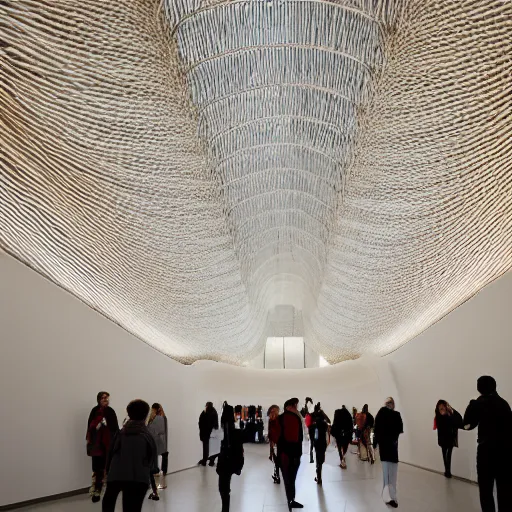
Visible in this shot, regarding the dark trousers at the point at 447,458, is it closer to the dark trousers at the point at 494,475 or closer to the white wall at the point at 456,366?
the white wall at the point at 456,366

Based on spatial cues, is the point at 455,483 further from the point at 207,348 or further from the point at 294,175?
the point at 207,348

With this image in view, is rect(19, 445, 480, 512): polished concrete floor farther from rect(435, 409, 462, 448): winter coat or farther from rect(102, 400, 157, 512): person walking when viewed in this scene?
rect(102, 400, 157, 512): person walking

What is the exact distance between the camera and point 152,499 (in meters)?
6.99

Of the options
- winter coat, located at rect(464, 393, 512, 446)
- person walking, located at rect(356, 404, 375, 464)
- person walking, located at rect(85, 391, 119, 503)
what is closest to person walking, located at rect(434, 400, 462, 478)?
winter coat, located at rect(464, 393, 512, 446)

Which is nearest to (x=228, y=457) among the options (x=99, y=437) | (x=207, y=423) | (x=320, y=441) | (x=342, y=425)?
(x=99, y=437)

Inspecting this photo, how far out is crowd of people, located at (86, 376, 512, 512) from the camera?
3.93m

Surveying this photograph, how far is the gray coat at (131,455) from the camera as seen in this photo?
12.8 feet

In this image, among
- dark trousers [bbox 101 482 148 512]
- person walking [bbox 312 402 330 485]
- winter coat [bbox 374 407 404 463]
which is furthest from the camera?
person walking [bbox 312 402 330 485]

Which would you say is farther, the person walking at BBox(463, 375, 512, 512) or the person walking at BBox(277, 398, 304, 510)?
the person walking at BBox(277, 398, 304, 510)

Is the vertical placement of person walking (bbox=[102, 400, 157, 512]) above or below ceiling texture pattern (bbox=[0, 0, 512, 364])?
below

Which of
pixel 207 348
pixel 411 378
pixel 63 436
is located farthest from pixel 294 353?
pixel 63 436

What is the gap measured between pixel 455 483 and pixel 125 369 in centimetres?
485

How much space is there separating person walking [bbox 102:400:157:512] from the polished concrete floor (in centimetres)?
245

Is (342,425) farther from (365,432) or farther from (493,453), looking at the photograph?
→ (493,453)
